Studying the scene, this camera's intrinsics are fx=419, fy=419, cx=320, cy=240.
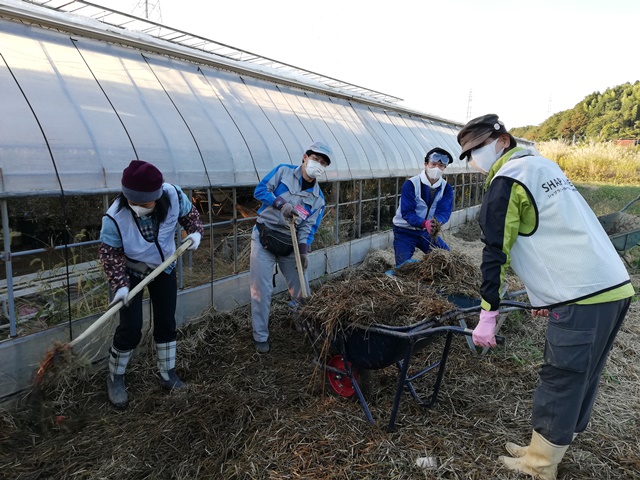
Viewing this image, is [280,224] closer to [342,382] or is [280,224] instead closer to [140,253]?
[140,253]

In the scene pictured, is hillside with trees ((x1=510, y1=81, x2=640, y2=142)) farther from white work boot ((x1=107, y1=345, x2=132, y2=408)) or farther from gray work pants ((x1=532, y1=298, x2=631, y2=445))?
white work boot ((x1=107, y1=345, x2=132, y2=408))

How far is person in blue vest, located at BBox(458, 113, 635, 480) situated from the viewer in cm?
227

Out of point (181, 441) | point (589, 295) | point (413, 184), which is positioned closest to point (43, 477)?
point (181, 441)

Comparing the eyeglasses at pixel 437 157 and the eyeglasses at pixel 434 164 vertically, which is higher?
the eyeglasses at pixel 437 157

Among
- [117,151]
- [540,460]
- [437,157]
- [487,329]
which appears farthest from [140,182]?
[437,157]

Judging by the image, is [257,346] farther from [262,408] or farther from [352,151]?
[352,151]

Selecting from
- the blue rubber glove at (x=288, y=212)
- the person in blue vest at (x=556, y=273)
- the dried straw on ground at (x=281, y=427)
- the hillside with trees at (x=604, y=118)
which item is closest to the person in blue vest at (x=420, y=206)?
the dried straw on ground at (x=281, y=427)

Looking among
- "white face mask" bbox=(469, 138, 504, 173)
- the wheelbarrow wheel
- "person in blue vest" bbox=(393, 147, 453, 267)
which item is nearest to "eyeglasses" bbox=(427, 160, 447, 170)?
"person in blue vest" bbox=(393, 147, 453, 267)

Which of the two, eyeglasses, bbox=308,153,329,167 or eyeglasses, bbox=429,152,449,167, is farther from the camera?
eyeglasses, bbox=429,152,449,167

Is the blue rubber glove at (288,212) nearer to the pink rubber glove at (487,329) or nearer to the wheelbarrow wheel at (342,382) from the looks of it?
the wheelbarrow wheel at (342,382)

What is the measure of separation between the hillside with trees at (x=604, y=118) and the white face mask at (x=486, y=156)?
4467 cm

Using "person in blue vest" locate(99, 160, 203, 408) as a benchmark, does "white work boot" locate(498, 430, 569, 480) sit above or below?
below

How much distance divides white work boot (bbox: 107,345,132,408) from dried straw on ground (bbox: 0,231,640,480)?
0.08 meters

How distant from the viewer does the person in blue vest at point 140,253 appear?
3.01m
